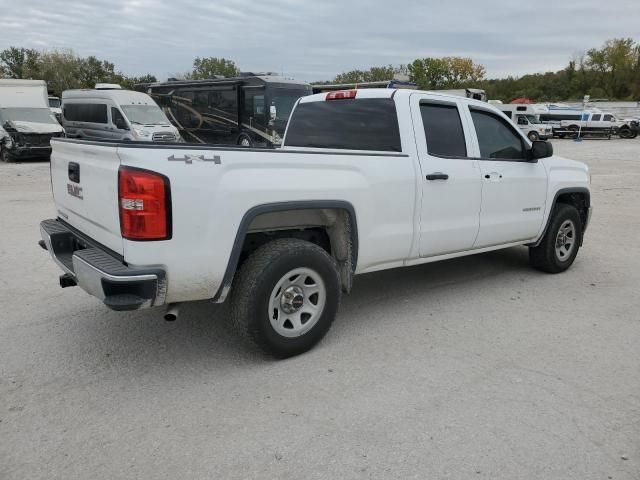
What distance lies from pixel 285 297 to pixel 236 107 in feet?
61.4

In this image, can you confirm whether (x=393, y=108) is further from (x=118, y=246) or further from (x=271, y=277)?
(x=118, y=246)

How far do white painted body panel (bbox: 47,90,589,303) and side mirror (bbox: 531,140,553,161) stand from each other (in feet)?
0.57

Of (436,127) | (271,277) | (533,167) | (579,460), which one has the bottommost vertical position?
(579,460)

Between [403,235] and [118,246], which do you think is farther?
[403,235]

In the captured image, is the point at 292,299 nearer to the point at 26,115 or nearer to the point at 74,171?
the point at 74,171

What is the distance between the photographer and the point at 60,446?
2.83 meters

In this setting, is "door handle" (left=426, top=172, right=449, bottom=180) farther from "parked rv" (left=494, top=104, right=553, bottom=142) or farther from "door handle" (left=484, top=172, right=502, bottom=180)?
"parked rv" (left=494, top=104, right=553, bottom=142)

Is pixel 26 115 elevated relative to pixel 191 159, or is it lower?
elevated

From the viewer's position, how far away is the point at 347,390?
11.3 feet

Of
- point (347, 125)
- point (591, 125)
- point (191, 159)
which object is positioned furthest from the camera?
point (591, 125)

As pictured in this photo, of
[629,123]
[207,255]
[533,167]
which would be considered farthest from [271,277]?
[629,123]

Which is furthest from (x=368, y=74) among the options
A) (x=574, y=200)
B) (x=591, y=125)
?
(x=574, y=200)

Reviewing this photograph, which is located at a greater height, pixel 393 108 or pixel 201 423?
pixel 393 108

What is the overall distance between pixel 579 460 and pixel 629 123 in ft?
152
